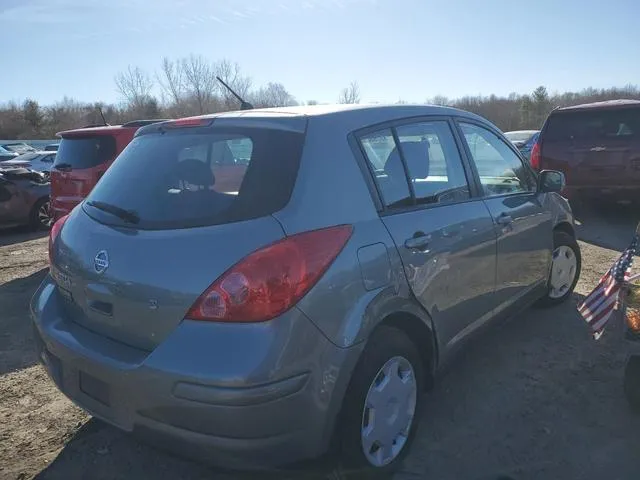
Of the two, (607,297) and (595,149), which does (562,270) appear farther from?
(595,149)

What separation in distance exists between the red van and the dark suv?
20.4 feet

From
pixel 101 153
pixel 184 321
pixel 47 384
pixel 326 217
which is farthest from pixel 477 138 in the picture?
pixel 101 153

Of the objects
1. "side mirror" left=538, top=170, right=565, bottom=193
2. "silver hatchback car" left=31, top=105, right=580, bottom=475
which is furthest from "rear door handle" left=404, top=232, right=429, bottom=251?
"side mirror" left=538, top=170, right=565, bottom=193

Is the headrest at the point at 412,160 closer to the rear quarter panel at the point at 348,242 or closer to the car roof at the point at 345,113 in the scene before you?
the car roof at the point at 345,113

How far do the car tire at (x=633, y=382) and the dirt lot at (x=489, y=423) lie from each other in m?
0.08

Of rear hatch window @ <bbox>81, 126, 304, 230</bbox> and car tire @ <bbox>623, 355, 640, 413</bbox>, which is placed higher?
rear hatch window @ <bbox>81, 126, 304, 230</bbox>

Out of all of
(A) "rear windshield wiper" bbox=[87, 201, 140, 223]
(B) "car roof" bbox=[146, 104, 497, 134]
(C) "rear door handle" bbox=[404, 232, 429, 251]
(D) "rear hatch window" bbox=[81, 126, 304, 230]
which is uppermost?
(B) "car roof" bbox=[146, 104, 497, 134]

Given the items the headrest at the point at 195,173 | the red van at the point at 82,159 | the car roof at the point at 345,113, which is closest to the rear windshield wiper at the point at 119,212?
the headrest at the point at 195,173

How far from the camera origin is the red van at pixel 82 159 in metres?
6.63

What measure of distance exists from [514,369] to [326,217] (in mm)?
2189

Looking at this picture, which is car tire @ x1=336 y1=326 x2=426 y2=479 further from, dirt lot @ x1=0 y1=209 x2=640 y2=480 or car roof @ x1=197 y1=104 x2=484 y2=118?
car roof @ x1=197 y1=104 x2=484 y2=118

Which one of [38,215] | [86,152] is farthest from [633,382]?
[38,215]

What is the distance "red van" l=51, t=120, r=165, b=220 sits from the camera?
6633 mm

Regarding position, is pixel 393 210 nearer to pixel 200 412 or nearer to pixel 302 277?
pixel 302 277
